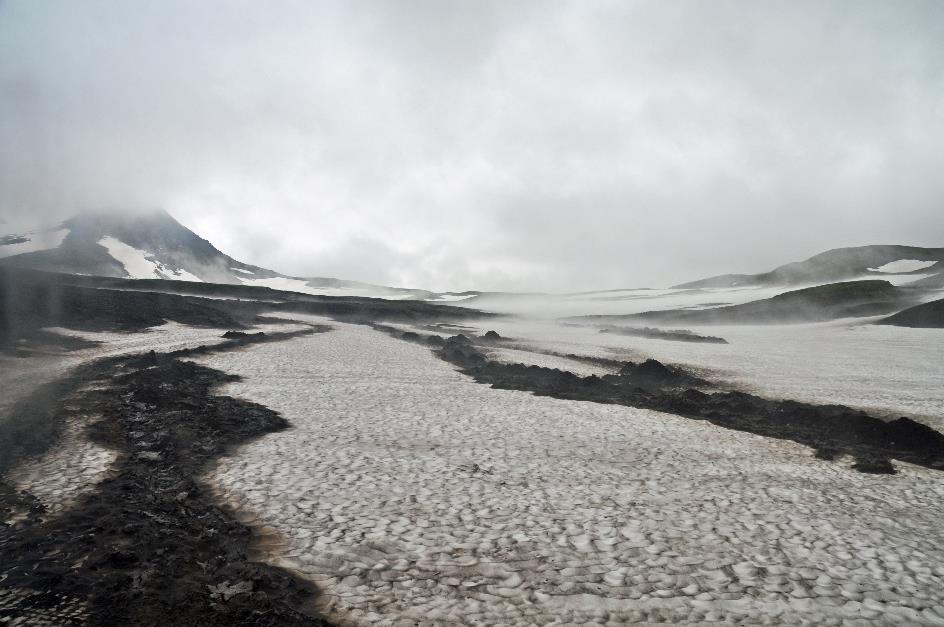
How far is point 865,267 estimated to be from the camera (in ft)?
413

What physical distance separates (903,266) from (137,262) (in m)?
169

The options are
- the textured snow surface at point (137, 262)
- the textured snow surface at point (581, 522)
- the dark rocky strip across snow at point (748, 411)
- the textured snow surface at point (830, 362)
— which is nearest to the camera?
the textured snow surface at point (581, 522)

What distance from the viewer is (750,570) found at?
794cm

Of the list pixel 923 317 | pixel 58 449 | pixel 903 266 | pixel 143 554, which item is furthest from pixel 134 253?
pixel 903 266

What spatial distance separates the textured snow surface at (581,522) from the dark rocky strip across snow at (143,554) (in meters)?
0.57

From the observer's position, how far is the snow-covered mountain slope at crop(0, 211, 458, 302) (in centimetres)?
10305

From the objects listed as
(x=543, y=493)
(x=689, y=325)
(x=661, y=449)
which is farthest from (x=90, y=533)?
(x=689, y=325)

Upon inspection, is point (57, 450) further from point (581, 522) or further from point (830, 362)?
point (830, 362)

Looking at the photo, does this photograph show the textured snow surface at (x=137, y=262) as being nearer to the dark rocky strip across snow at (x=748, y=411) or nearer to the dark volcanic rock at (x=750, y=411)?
the dark rocky strip across snow at (x=748, y=411)

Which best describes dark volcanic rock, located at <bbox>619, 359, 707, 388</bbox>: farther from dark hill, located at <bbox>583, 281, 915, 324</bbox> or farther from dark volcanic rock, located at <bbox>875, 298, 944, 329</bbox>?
dark hill, located at <bbox>583, 281, 915, 324</bbox>

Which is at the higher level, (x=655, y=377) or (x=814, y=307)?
(x=814, y=307)

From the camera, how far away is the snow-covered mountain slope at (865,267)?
113 meters

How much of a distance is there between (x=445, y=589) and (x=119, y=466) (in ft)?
26.9

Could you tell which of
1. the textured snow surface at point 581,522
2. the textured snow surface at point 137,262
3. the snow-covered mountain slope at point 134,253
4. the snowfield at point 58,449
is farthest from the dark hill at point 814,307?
the textured snow surface at point 137,262
